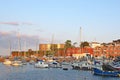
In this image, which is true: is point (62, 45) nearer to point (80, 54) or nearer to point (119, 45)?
point (80, 54)

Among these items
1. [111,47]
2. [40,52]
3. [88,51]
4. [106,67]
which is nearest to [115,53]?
[111,47]

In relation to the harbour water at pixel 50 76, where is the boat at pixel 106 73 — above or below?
above

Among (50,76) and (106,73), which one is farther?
(50,76)

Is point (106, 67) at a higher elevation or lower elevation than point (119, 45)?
lower

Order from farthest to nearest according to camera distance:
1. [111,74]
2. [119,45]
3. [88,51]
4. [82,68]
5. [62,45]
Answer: [62,45] → [88,51] → [119,45] → [82,68] → [111,74]

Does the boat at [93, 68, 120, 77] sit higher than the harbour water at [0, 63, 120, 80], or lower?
higher

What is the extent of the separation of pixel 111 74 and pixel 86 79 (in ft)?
23.6

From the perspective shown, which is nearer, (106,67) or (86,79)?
(86,79)

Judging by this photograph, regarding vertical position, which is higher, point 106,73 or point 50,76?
point 106,73

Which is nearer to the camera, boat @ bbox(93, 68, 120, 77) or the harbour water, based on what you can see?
the harbour water

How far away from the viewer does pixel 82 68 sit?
286 feet

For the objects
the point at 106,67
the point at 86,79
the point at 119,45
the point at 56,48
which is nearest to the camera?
the point at 86,79

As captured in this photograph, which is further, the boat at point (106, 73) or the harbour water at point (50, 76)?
the boat at point (106, 73)

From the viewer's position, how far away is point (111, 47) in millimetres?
148125
